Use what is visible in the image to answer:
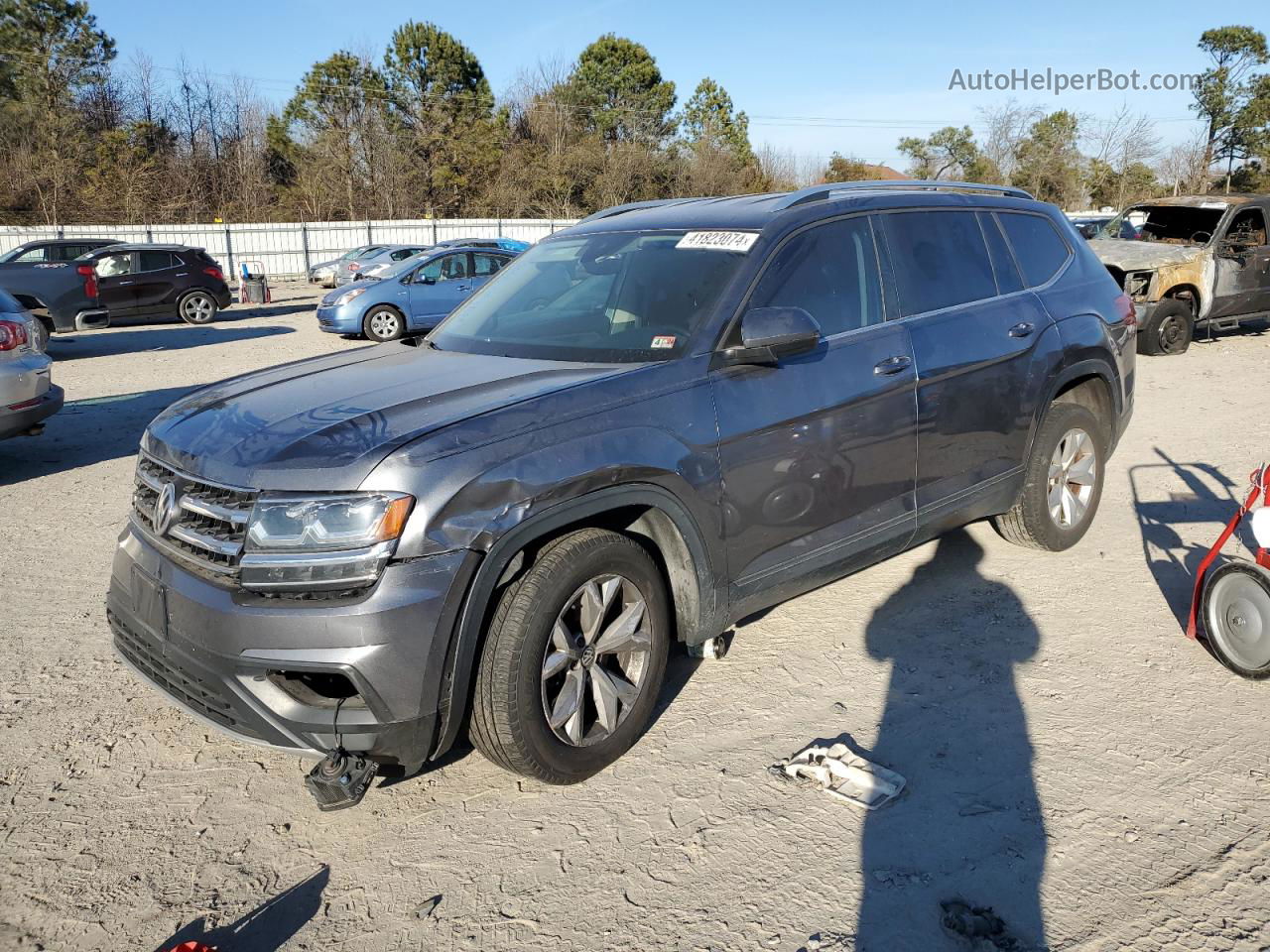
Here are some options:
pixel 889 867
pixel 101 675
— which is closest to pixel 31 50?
pixel 101 675

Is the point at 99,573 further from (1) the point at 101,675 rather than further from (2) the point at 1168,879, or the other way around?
(2) the point at 1168,879

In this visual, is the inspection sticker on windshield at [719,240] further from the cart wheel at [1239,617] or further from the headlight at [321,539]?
the cart wheel at [1239,617]

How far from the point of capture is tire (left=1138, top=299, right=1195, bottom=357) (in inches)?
508

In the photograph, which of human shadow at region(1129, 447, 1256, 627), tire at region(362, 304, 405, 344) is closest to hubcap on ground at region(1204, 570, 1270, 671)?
human shadow at region(1129, 447, 1256, 627)

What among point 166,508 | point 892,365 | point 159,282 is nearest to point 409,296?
point 159,282

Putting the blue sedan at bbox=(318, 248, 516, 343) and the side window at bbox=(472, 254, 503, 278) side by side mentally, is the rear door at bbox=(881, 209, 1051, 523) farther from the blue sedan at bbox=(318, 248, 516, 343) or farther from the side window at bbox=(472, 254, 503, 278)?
the side window at bbox=(472, 254, 503, 278)

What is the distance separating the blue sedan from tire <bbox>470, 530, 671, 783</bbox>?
13.4 metres

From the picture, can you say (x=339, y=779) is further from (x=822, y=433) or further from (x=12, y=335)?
(x=12, y=335)

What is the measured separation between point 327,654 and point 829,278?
2.49 m

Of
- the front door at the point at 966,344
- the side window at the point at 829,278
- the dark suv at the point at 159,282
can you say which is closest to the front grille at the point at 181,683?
the side window at the point at 829,278

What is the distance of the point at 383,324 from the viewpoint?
54.7ft

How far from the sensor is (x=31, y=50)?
42.4 m

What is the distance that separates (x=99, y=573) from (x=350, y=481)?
347cm

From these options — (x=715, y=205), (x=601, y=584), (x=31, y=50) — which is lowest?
(x=601, y=584)
